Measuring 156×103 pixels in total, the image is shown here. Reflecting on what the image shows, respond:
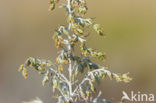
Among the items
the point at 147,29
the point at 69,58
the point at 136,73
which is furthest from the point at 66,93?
the point at 147,29

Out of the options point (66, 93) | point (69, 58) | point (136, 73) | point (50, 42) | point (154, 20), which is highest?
point (154, 20)

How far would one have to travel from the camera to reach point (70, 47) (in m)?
2.17

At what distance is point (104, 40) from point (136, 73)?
0.63 m

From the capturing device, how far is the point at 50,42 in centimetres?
511

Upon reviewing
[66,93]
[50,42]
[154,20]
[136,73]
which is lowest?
[66,93]

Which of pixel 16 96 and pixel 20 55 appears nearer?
pixel 16 96

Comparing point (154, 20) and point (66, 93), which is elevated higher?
point (154, 20)

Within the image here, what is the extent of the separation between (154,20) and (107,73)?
11.1 ft

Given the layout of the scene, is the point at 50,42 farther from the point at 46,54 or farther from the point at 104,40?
the point at 104,40

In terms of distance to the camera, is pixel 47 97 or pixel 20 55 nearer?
pixel 47 97

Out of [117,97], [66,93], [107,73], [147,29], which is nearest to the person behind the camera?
[107,73]

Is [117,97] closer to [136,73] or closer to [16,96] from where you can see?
[136,73]

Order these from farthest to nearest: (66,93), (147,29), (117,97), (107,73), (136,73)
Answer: (147,29) → (136,73) → (117,97) → (66,93) → (107,73)

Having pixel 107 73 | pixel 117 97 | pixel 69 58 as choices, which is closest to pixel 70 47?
pixel 69 58
